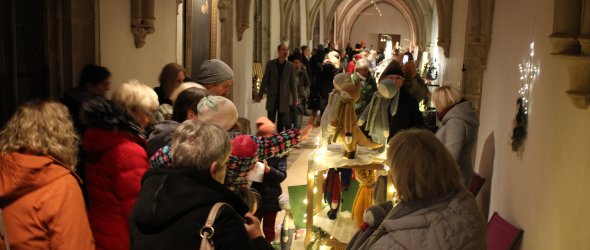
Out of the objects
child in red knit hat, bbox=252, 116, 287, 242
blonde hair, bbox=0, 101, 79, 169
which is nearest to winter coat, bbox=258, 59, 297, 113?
child in red knit hat, bbox=252, 116, 287, 242

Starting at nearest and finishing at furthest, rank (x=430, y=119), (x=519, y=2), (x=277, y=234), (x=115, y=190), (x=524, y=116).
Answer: (x=115, y=190) → (x=524, y=116) → (x=519, y=2) → (x=277, y=234) → (x=430, y=119)

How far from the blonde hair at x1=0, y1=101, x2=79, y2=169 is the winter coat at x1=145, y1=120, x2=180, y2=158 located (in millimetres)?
389

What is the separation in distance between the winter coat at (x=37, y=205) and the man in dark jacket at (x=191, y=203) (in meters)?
0.55

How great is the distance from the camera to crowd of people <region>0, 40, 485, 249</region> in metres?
2.07

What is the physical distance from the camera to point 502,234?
3.83 meters

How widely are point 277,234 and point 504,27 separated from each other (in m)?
2.40

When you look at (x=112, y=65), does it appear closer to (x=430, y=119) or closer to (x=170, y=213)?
(x=170, y=213)

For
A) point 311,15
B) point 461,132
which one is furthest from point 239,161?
point 311,15

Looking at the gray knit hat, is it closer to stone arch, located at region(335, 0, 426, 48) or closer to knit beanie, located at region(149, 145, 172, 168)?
knit beanie, located at region(149, 145, 172, 168)

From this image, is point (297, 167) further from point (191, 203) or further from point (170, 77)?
point (191, 203)

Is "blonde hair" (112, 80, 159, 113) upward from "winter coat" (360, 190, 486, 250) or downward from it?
upward

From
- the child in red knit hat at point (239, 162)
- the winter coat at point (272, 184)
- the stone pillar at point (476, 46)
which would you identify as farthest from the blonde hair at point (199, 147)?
the stone pillar at point (476, 46)

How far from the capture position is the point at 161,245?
6.70 ft

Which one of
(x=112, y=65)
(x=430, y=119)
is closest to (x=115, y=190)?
(x=112, y=65)
